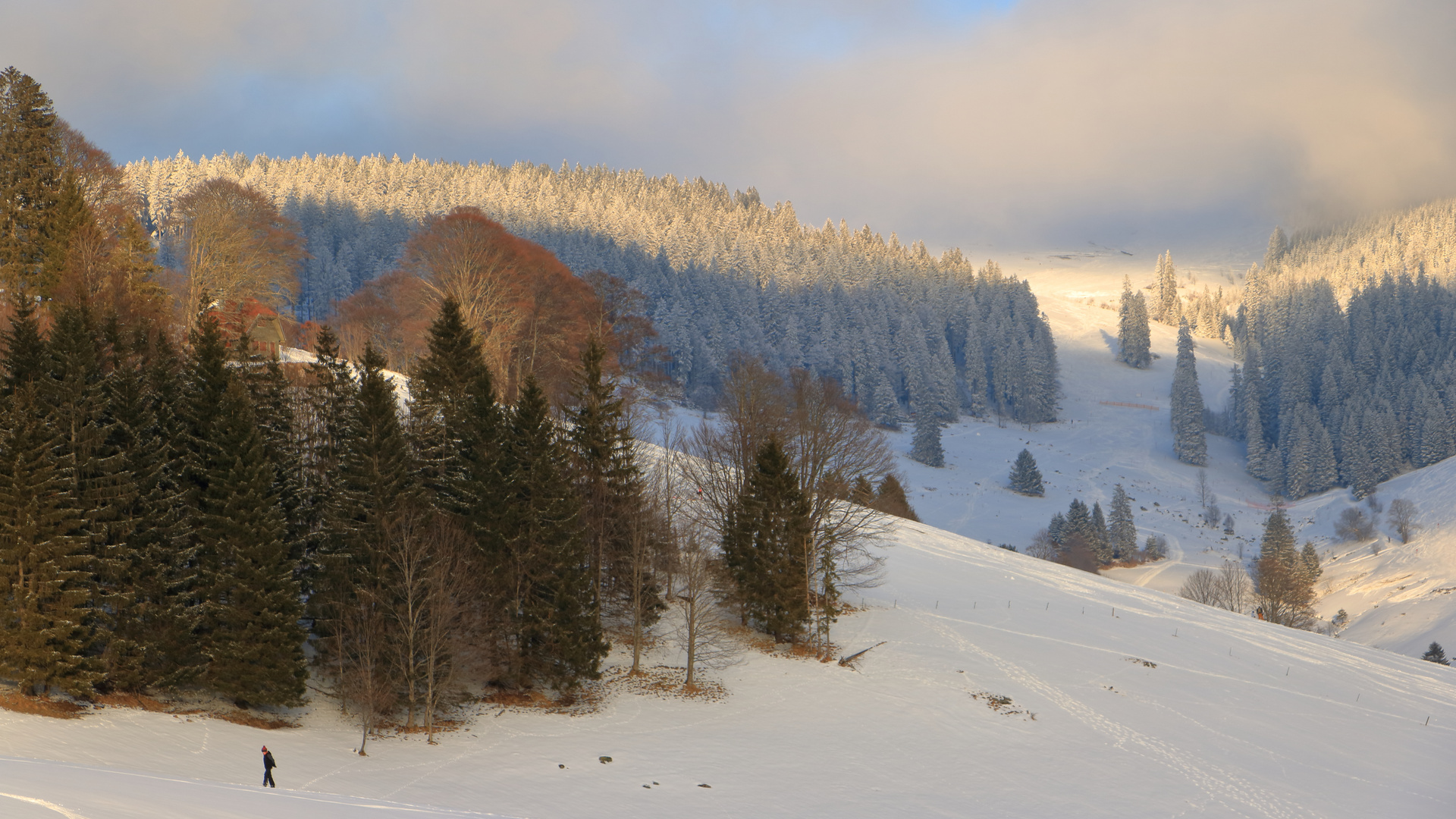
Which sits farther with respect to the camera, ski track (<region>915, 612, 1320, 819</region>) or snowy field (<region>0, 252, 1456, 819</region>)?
ski track (<region>915, 612, 1320, 819</region>)

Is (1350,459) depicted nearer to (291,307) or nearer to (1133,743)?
(1133,743)

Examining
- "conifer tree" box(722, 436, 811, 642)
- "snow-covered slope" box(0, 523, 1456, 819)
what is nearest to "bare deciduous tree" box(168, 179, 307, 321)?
"conifer tree" box(722, 436, 811, 642)

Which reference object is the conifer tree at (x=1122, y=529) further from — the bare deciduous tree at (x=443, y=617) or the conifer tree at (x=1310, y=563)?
the bare deciduous tree at (x=443, y=617)

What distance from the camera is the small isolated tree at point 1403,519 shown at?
3836 inches

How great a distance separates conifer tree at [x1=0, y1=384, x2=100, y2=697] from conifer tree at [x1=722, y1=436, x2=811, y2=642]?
76.4 ft

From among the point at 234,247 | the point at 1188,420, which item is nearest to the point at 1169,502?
the point at 1188,420

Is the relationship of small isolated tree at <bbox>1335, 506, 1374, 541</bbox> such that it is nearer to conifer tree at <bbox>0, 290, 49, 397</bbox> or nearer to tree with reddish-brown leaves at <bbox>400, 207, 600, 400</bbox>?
tree with reddish-brown leaves at <bbox>400, 207, 600, 400</bbox>

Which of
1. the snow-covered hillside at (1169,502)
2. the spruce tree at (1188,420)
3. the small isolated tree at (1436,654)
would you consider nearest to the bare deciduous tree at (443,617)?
the small isolated tree at (1436,654)

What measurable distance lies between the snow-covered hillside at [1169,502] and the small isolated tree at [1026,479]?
4.56 ft

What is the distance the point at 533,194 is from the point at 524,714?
151202mm

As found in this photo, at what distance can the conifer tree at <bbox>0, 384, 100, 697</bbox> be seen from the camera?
77.0 feet

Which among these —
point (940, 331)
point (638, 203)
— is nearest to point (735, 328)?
point (940, 331)

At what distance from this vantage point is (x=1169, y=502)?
394 ft

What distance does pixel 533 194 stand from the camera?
556ft
